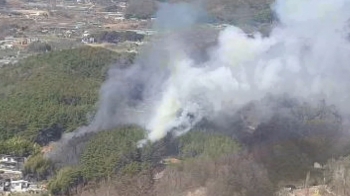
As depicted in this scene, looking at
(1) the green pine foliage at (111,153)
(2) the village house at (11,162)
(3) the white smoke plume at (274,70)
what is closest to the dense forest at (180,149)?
(1) the green pine foliage at (111,153)

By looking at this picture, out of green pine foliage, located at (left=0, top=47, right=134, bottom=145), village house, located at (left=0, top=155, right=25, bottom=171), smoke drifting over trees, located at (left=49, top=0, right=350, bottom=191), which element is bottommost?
village house, located at (left=0, top=155, right=25, bottom=171)

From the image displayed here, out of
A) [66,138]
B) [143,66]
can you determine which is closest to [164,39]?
[143,66]

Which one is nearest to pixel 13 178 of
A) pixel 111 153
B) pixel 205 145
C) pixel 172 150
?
pixel 111 153

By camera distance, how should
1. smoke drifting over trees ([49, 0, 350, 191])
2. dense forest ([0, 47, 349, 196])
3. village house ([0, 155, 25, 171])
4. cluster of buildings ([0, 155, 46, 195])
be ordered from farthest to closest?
1. village house ([0, 155, 25, 171])
2. smoke drifting over trees ([49, 0, 350, 191])
3. cluster of buildings ([0, 155, 46, 195])
4. dense forest ([0, 47, 349, 196])

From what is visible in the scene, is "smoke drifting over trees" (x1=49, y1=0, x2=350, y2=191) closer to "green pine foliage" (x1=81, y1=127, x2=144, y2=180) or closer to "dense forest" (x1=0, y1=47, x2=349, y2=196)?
"dense forest" (x1=0, y1=47, x2=349, y2=196)

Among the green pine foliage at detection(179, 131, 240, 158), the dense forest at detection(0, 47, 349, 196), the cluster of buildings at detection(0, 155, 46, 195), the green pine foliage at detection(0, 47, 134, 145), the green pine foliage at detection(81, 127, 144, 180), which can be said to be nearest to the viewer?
the dense forest at detection(0, 47, 349, 196)

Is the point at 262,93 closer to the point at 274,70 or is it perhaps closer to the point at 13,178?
the point at 274,70

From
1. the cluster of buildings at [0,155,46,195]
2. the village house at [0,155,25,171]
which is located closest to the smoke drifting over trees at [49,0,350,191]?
the cluster of buildings at [0,155,46,195]

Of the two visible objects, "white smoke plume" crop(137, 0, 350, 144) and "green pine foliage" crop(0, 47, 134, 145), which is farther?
"green pine foliage" crop(0, 47, 134, 145)
